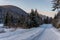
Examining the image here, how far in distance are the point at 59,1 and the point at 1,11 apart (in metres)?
107

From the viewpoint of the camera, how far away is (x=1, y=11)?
132000 millimetres

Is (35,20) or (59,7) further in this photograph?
(35,20)

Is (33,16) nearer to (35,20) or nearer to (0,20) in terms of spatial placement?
(35,20)

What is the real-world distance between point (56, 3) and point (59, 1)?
210 cm

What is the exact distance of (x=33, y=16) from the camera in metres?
104

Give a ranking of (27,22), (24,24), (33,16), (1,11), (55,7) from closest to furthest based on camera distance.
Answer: (55,7)
(24,24)
(27,22)
(33,16)
(1,11)

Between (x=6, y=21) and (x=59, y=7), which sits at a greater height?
(x=59, y=7)

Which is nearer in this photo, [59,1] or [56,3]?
[59,1]

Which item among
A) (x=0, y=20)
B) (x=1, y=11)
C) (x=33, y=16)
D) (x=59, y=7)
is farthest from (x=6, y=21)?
(x=59, y=7)

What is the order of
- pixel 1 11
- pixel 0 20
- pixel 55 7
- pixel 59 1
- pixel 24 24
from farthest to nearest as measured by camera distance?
1. pixel 1 11
2. pixel 0 20
3. pixel 24 24
4. pixel 55 7
5. pixel 59 1

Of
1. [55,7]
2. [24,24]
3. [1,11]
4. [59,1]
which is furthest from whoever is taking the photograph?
[1,11]

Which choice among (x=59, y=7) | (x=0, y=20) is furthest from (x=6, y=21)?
(x=59, y=7)

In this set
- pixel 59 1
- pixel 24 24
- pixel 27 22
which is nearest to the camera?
pixel 59 1

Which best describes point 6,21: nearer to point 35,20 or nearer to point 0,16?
point 35,20
